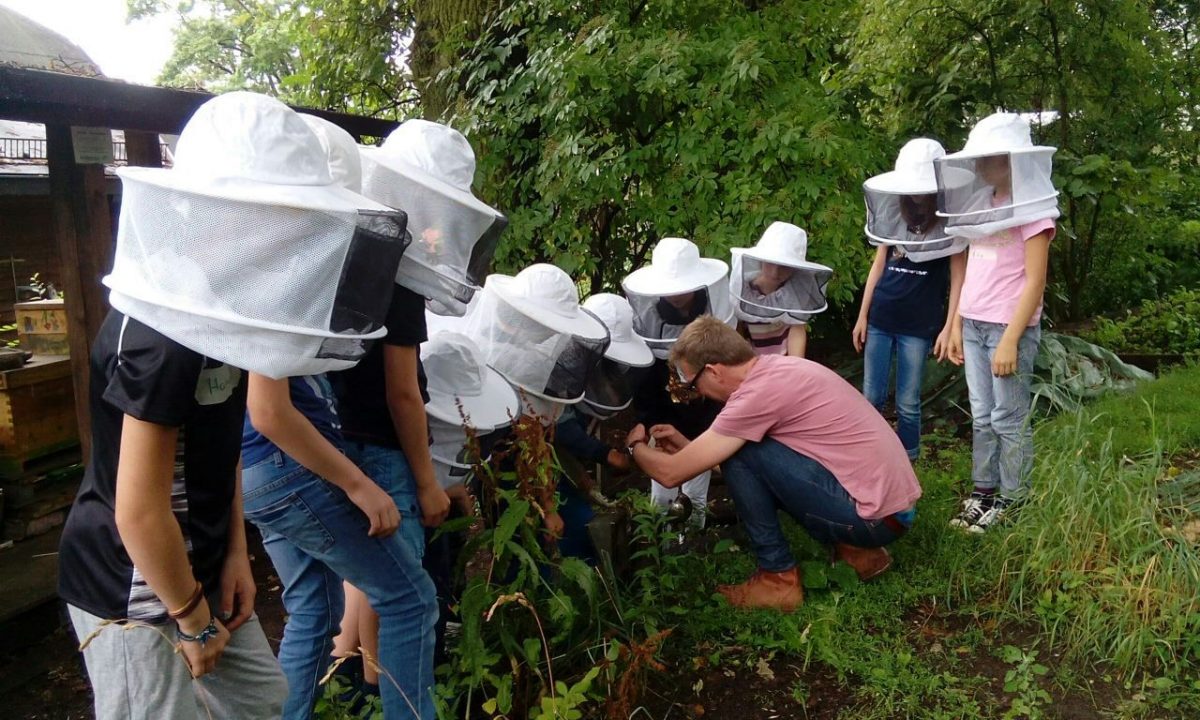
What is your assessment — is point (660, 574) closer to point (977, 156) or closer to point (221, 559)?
point (221, 559)

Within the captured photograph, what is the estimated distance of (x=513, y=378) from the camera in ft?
10.3

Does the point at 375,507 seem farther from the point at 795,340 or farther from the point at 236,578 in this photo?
the point at 795,340

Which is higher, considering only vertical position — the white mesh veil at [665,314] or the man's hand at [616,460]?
the white mesh veil at [665,314]

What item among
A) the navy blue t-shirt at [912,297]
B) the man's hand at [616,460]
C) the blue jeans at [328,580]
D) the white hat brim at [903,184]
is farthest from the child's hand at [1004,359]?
the blue jeans at [328,580]

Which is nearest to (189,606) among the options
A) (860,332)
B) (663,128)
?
(860,332)

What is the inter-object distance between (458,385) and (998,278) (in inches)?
102

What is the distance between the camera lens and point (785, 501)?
363cm

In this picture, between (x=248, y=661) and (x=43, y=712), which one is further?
(x=43, y=712)

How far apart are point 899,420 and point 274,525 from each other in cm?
361

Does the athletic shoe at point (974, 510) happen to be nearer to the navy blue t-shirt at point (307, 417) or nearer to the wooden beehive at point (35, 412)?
the navy blue t-shirt at point (307, 417)

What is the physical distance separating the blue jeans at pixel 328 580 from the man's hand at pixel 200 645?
1.26 ft

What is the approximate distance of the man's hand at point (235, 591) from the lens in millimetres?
1947

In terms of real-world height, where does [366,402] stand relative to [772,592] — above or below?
above

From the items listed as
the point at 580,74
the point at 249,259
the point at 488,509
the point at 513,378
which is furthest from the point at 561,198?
the point at 249,259
